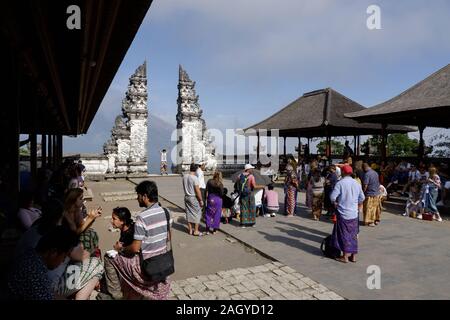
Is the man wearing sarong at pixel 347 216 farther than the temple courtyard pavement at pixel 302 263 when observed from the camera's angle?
Yes

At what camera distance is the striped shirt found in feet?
10.6

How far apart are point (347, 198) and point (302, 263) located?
132cm

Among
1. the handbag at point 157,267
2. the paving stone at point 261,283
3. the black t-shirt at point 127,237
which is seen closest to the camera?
the handbag at point 157,267

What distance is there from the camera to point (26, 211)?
4.39 metres

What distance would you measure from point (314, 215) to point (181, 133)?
1597 centimetres

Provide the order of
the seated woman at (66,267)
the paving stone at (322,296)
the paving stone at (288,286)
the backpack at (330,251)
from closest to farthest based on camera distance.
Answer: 1. the seated woman at (66,267)
2. the paving stone at (322,296)
3. the paving stone at (288,286)
4. the backpack at (330,251)

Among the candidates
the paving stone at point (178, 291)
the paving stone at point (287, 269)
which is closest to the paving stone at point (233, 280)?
the paving stone at point (178, 291)

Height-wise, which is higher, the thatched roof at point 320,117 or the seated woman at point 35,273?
the thatched roof at point 320,117

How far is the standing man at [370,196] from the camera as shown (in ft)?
24.6

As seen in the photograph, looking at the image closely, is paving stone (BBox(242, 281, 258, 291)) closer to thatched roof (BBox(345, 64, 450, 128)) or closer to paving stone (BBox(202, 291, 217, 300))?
paving stone (BBox(202, 291, 217, 300))

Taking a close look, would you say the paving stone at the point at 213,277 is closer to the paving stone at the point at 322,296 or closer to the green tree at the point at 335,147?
the paving stone at the point at 322,296

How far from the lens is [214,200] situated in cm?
696

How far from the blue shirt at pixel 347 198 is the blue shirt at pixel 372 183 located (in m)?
2.72
